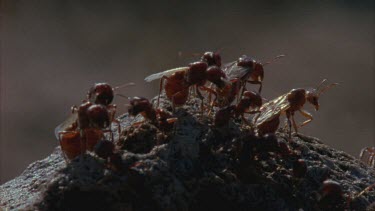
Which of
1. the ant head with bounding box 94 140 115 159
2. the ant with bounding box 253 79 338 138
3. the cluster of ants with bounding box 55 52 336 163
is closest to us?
the ant head with bounding box 94 140 115 159

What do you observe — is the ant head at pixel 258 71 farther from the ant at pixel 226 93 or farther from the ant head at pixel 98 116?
the ant head at pixel 98 116

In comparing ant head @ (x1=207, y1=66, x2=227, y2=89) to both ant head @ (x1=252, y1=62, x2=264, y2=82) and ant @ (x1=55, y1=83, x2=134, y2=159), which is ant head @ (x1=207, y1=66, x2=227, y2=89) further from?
ant @ (x1=55, y1=83, x2=134, y2=159)

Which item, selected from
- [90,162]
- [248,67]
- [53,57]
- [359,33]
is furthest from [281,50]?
[90,162]

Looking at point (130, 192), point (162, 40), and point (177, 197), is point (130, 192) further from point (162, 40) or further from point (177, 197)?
point (162, 40)

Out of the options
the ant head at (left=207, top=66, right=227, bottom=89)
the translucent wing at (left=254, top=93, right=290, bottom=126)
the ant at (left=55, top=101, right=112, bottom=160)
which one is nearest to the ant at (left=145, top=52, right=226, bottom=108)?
the ant head at (left=207, top=66, right=227, bottom=89)

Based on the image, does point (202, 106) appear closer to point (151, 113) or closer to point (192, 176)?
point (151, 113)

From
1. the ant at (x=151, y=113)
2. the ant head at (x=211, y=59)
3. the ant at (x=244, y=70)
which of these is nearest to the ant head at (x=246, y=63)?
the ant at (x=244, y=70)

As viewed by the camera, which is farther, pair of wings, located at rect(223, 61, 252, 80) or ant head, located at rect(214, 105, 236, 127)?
pair of wings, located at rect(223, 61, 252, 80)
